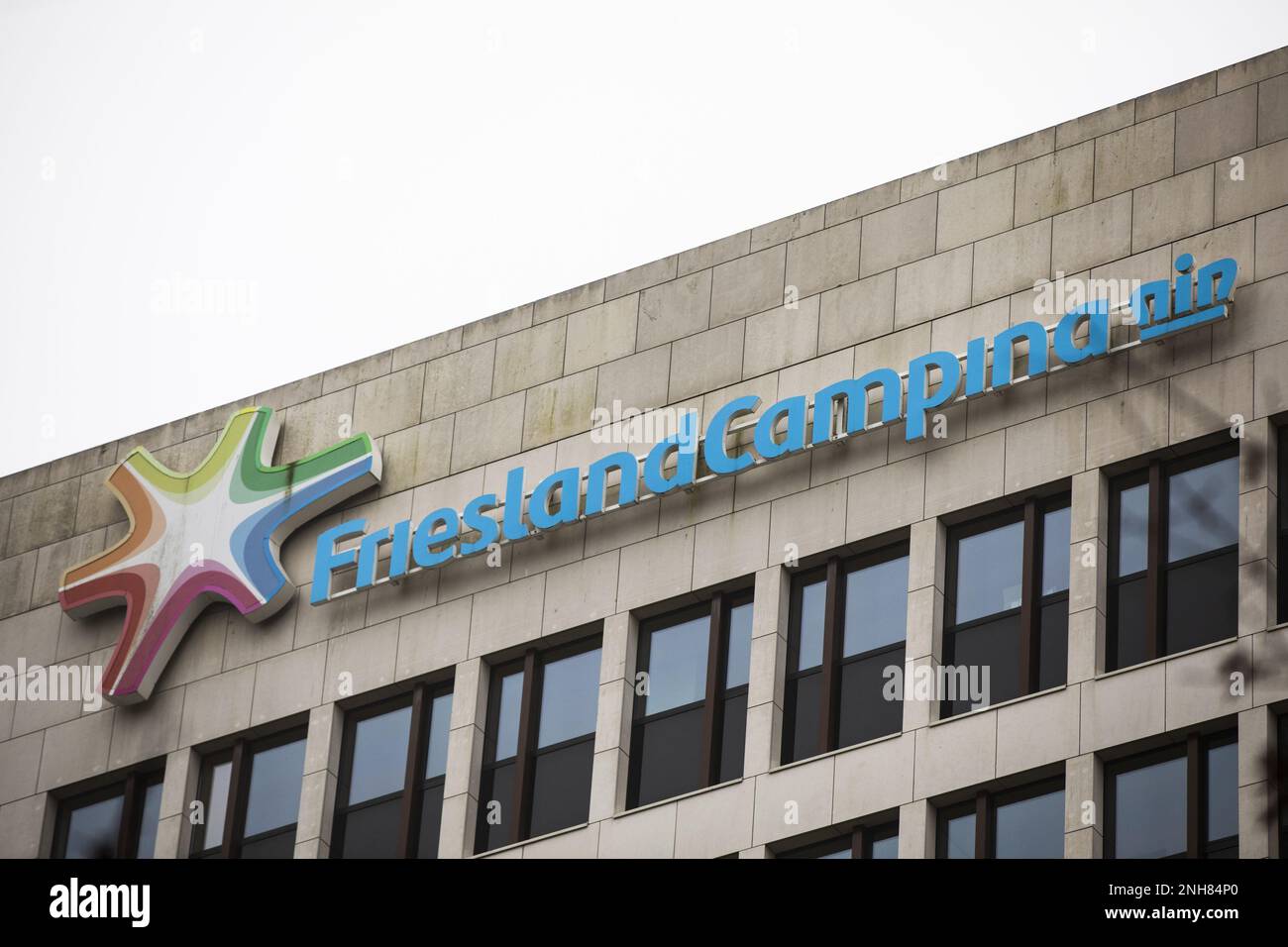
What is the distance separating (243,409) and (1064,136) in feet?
49.7

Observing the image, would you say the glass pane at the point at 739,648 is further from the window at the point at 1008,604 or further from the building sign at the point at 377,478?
the window at the point at 1008,604

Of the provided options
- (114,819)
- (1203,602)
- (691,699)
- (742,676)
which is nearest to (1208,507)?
(1203,602)

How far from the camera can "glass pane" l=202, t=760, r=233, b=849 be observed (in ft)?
136

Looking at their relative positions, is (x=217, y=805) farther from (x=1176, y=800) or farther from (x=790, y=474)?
(x=1176, y=800)

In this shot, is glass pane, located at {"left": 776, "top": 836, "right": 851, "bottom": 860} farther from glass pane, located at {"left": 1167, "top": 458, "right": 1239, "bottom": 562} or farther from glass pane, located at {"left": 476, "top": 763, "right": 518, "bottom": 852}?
glass pane, located at {"left": 1167, "top": 458, "right": 1239, "bottom": 562}

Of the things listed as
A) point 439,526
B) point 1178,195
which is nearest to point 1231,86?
point 1178,195

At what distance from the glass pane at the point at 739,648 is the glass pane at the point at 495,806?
377cm

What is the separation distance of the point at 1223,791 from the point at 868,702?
17.9 feet

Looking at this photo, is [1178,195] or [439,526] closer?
[1178,195]

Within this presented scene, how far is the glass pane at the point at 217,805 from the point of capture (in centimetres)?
4153
